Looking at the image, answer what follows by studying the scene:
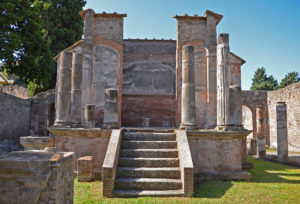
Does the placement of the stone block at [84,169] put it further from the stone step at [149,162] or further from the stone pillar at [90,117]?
the stone pillar at [90,117]

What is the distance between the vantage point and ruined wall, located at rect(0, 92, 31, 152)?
1362 cm

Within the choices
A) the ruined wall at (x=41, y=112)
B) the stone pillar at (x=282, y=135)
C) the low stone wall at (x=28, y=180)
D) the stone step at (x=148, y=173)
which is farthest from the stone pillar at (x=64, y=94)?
the ruined wall at (x=41, y=112)

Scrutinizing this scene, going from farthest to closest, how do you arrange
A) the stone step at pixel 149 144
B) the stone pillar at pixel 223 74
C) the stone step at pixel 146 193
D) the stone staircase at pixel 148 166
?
the stone pillar at pixel 223 74
the stone step at pixel 149 144
the stone staircase at pixel 148 166
the stone step at pixel 146 193

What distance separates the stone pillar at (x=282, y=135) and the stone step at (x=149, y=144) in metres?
7.21

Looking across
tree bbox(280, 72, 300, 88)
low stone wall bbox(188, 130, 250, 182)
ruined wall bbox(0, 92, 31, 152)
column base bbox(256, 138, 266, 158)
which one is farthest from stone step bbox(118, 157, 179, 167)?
tree bbox(280, 72, 300, 88)

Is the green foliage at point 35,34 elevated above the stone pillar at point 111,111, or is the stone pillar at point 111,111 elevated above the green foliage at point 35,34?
the green foliage at point 35,34

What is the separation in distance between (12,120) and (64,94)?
8577 millimetres

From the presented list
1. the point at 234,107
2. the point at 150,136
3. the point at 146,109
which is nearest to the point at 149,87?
the point at 146,109

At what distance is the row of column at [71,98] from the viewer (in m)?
7.54

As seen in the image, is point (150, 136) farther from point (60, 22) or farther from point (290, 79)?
point (290, 79)

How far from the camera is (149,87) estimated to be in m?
14.5

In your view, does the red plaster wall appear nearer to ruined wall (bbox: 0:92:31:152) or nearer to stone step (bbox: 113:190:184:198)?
ruined wall (bbox: 0:92:31:152)

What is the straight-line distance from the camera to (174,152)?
670 cm

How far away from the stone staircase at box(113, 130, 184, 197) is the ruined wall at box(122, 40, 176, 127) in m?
6.66
